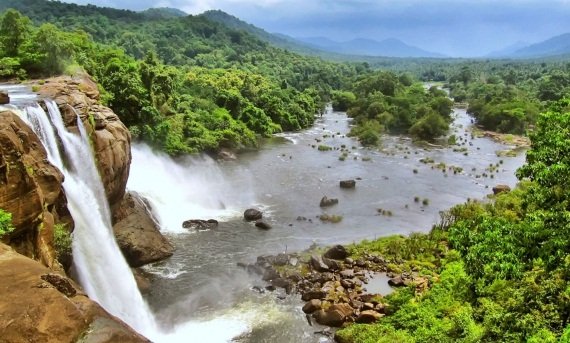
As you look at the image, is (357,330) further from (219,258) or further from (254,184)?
(254,184)

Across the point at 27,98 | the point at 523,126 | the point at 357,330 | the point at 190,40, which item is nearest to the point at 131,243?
the point at 27,98

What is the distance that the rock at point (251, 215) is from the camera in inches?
1647

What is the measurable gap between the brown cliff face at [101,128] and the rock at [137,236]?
1.13 m

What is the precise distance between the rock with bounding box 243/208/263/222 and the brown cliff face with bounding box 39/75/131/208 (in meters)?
12.0

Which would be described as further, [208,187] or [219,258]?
[208,187]

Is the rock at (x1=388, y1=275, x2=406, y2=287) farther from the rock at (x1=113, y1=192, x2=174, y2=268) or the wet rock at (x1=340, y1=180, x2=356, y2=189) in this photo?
the wet rock at (x1=340, y1=180, x2=356, y2=189)

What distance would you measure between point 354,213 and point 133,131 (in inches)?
932

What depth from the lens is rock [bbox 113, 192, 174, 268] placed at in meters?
30.7

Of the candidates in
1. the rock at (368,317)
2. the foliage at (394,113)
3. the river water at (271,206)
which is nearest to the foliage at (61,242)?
the river water at (271,206)

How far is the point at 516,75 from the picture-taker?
195m

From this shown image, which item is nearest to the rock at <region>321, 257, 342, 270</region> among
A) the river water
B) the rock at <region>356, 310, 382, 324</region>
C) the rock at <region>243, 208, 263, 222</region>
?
the river water

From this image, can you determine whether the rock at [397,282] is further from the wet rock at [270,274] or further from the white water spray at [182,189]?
the white water spray at [182,189]

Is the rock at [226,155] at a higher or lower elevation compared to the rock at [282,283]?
higher

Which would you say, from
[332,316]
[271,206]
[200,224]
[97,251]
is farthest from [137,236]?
[271,206]
